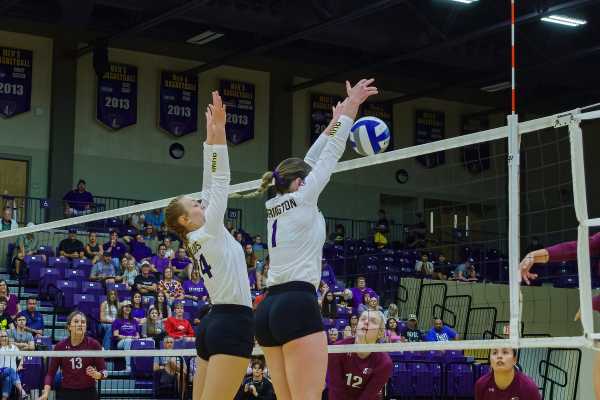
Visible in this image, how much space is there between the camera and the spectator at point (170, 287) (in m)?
16.6

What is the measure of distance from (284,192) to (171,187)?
65.1 feet

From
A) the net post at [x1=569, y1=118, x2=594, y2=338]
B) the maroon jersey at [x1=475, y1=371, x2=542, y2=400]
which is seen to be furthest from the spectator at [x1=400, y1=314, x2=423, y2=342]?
the net post at [x1=569, y1=118, x2=594, y2=338]

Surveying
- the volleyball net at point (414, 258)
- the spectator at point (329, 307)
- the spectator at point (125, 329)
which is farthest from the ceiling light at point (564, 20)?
the spectator at point (125, 329)

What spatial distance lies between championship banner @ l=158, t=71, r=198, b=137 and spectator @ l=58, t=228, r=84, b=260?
6.35 metres

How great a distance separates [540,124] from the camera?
18.4 ft

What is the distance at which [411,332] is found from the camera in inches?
575

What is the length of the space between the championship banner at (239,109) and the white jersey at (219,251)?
2008 cm

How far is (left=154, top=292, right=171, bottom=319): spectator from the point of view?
15.8 metres

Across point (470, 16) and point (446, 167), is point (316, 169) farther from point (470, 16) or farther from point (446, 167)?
point (446, 167)

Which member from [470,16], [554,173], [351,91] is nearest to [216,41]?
[470,16]

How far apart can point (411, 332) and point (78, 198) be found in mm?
10093

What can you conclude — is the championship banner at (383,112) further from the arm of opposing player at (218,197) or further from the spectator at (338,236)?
the arm of opposing player at (218,197)

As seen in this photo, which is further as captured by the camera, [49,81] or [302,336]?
[49,81]

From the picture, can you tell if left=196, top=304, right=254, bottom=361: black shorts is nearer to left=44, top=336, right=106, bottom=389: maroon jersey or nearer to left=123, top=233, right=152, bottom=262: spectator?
left=44, top=336, right=106, bottom=389: maroon jersey
